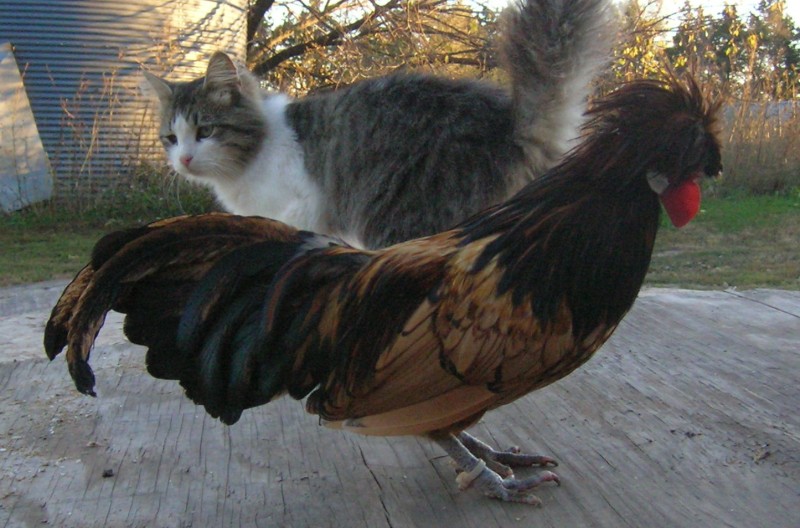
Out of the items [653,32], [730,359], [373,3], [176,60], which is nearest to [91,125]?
[176,60]

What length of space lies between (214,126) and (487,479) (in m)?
2.84

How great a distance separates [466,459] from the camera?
2268mm

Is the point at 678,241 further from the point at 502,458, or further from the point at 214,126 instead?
the point at 502,458

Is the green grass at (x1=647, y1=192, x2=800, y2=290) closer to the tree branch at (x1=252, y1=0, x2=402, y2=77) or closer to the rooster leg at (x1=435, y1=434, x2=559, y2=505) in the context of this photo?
the rooster leg at (x1=435, y1=434, x2=559, y2=505)

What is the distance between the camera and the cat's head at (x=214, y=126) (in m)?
4.34

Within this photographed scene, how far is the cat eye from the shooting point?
4395 mm

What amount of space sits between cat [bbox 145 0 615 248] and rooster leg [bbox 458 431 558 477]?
3.85 feet

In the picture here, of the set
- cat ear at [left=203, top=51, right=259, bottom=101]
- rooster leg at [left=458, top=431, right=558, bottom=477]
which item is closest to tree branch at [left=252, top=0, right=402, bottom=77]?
cat ear at [left=203, top=51, right=259, bottom=101]

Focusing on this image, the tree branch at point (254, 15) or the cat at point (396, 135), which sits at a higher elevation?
the tree branch at point (254, 15)

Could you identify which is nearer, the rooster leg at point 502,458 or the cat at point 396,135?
the rooster leg at point 502,458

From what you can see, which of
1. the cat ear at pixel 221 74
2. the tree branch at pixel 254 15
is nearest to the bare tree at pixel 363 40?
the tree branch at pixel 254 15

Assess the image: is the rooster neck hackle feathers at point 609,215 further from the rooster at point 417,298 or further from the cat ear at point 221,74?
the cat ear at point 221,74

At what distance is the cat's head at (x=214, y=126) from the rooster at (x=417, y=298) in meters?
2.28

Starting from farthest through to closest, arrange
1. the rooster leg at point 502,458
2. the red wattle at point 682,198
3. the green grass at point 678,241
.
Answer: the green grass at point 678,241
the rooster leg at point 502,458
the red wattle at point 682,198
